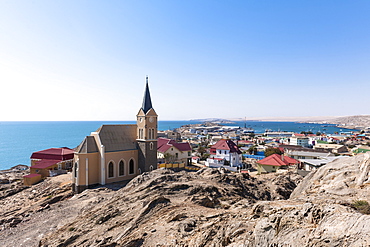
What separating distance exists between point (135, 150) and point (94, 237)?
21.6m

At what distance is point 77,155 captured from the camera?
29.1m

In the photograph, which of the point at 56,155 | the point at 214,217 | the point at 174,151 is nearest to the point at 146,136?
the point at 174,151

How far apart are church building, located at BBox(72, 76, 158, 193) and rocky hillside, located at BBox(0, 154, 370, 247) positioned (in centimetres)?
615

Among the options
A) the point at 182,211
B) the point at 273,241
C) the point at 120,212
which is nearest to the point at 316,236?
the point at 273,241

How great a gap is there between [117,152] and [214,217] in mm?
23183

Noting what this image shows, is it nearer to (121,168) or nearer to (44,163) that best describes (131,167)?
(121,168)

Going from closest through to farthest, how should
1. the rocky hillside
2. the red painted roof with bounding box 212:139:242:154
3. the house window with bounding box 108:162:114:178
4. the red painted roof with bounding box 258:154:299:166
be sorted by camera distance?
the rocky hillside, the house window with bounding box 108:162:114:178, the red painted roof with bounding box 258:154:299:166, the red painted roof with bounding box 212:139:242:154

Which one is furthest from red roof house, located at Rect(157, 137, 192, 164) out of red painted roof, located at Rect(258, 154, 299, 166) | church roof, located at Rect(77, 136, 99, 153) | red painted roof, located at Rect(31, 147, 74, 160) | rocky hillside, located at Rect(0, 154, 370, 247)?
rocky hillside, located at Rect(0, 154, 370, 247)

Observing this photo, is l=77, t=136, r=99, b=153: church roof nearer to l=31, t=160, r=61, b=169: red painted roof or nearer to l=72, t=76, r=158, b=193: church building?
l=72, t=76, r=158, b=193: church building

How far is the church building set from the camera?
2892 cm

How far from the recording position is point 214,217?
1103 cm

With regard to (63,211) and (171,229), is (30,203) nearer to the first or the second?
(63,211)

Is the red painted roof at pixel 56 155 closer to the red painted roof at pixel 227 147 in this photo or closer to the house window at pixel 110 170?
the house window at pixel 110 170

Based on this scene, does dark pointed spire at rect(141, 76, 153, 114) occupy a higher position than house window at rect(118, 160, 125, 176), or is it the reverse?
dark pointed spire at rect(141, 76, 153, 114)
